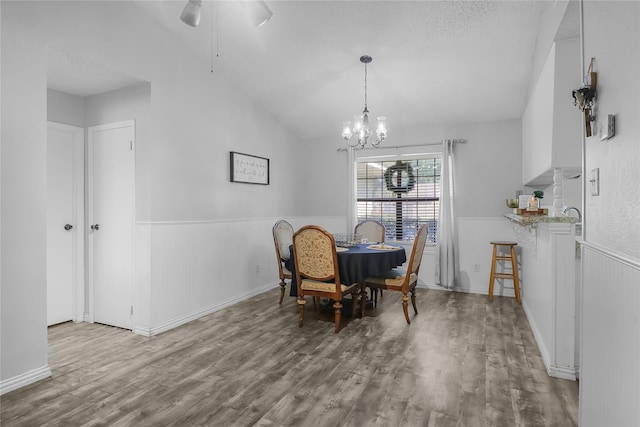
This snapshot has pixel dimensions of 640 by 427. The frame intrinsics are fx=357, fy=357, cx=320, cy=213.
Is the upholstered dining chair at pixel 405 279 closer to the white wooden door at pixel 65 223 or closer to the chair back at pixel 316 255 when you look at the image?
the chair back at pixel 316 255

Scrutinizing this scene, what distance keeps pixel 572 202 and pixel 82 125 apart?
498 cm

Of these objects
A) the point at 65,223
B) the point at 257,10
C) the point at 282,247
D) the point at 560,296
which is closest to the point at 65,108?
the point at 65,223

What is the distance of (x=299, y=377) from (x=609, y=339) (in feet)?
5.86

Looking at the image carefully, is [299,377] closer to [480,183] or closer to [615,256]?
[615,256]

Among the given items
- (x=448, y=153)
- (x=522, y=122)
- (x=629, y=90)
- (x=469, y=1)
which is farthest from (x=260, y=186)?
(x=629, y=90)

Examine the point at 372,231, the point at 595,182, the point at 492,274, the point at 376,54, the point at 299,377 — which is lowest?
the point at 299,377

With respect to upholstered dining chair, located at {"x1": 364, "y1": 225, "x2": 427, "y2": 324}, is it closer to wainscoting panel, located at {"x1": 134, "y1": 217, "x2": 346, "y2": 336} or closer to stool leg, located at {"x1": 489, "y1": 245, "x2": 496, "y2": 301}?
stool leg, located at {"x1": 489, "y1": 245, "x2": 496, "y2": 301}

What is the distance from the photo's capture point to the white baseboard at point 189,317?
11.0 feet

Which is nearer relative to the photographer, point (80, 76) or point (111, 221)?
point (80, 76)

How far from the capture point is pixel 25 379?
92.4 inches

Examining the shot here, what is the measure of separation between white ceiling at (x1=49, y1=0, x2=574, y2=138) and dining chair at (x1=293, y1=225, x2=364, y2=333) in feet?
6.22

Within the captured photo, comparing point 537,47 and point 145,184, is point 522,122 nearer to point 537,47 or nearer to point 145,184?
point 537,47

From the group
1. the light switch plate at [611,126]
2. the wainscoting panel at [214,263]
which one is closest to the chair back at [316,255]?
the wainscoting panel at [214,263]

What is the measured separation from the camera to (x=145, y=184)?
3352mm
